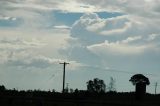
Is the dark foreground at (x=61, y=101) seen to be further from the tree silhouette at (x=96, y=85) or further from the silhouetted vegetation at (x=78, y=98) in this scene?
the tree silhouette at (x=96, y=85)

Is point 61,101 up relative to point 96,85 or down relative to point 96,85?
down

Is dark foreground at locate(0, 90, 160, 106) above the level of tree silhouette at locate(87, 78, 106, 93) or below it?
below

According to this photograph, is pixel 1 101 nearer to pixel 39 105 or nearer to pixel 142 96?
pixel 39 105

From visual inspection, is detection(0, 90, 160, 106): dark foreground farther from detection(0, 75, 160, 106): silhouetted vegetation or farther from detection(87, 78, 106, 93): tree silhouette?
detection(87, 78, 106, 93): tree silhouette

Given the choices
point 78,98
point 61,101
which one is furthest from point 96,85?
point 61,101

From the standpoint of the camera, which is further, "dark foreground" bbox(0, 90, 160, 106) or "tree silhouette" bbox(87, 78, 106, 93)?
"tree silhouette" bbox(87, 78, 106, 93)

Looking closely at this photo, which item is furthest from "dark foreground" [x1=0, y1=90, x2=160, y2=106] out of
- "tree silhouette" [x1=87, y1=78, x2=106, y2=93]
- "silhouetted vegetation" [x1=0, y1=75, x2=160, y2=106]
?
"tree silhouette" [x1=87, y1=78, x2=106, y2=93]

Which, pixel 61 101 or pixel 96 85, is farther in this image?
pixel 96 85

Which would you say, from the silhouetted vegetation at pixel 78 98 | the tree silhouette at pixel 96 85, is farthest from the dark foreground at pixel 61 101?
the tree silhouette at pixel 96 85

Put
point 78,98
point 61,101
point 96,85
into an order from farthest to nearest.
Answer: point 96,85
point 78,98
point 61,101

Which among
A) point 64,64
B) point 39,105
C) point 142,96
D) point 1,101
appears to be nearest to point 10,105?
point 1,101

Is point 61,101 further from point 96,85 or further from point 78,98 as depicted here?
point 96,85

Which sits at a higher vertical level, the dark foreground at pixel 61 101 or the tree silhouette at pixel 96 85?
the tree silhouette at pixel 96 85

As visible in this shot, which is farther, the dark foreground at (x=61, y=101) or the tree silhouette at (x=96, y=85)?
the tree silhouette at (x=96, y=85)
